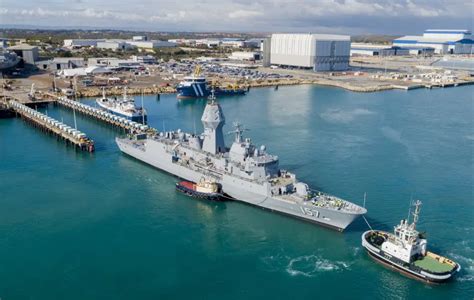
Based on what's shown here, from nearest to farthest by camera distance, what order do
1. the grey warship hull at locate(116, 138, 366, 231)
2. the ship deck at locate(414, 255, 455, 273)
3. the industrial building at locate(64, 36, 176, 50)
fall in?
the ship deck at locate(414, 255, 455, 273)
the grey warship hull at locate(116, 138, 366, 231)
the industrial building at locate(64, 36, 176, 50)

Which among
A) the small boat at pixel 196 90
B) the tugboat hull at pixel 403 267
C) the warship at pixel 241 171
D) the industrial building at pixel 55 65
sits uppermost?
the industrial building at pixel 55 65

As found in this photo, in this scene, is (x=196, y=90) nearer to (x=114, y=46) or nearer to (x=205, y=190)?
(x=205, y=190)

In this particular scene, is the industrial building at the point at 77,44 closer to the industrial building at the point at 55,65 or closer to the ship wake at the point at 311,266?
the industrial building at the point at 55,65

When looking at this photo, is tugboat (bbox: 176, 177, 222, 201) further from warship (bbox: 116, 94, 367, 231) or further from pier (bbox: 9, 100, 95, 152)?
pier (bbox: 9, 100, 95, 152)

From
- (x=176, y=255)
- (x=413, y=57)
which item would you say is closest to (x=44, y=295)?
(x=176, y=255)

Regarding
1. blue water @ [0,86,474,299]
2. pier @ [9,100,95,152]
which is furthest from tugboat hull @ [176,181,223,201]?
pier @ [9,100,95,152]

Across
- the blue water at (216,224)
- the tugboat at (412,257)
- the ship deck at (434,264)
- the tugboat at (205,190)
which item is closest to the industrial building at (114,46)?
the blue water at (216,224)

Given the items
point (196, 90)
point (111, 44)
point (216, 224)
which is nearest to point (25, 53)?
point (196, 90)

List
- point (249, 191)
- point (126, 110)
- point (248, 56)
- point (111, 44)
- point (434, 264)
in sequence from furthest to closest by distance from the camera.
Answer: point (111, 44) < point (248, 56) < point (126, 110) < point (249, 191) < point (434, 264)
